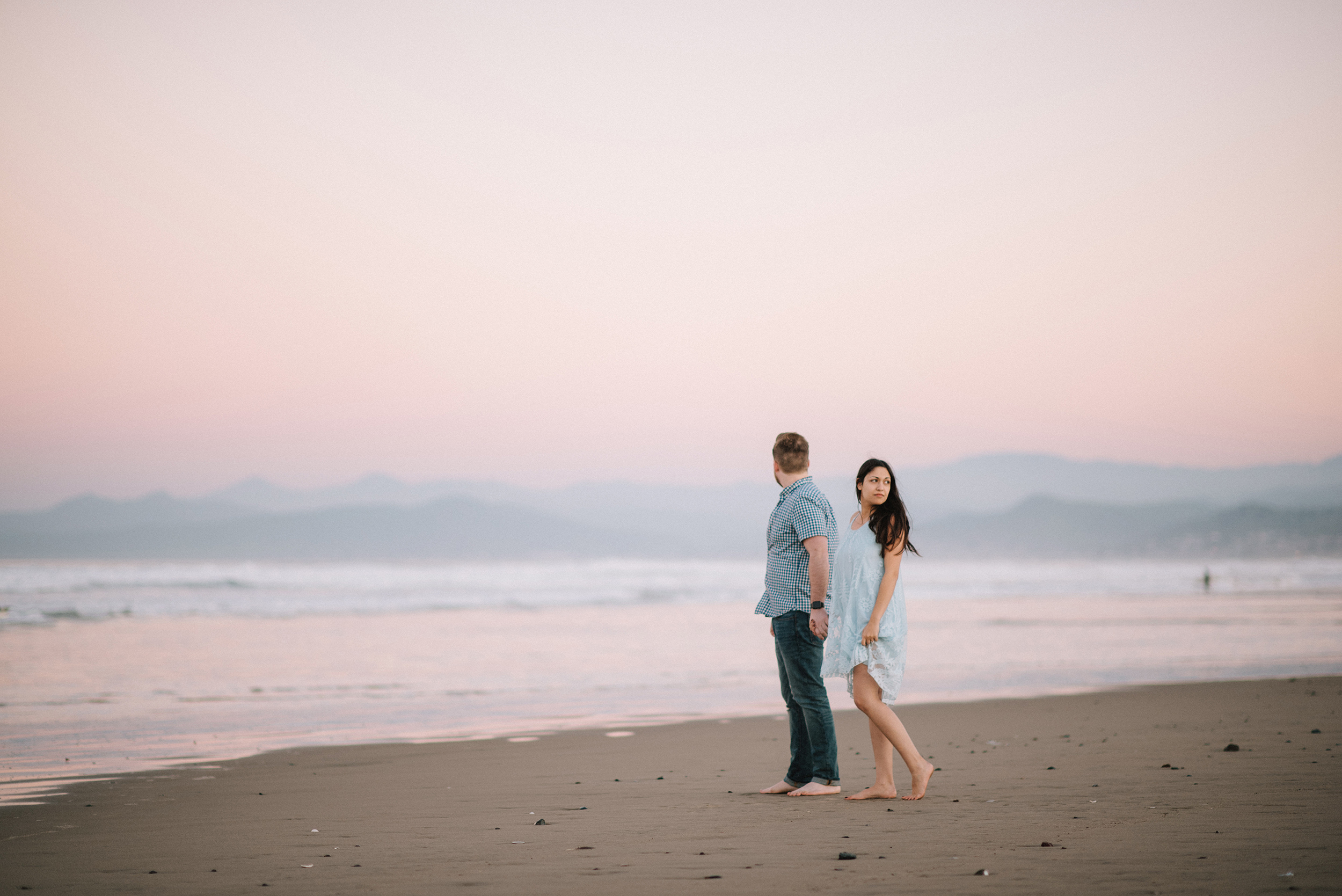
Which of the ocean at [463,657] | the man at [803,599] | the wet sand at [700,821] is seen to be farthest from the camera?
the ocean at [463,657]

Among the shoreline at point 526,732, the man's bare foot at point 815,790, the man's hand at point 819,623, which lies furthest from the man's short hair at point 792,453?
the shoreline at point 526,732

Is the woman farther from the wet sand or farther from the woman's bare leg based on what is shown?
the wet sand

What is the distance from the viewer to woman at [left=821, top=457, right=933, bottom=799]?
5.77 m

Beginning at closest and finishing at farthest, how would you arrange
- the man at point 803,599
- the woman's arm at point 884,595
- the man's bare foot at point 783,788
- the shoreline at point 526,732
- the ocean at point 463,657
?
the woman's arm at point 884,595 < the man at point 803,599 < the man's bare foot at point 783,788 < the shoreline at point 526,732 < the ocean at point 463,657

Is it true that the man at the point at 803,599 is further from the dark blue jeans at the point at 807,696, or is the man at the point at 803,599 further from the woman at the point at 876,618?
the woman at the point at 876,618

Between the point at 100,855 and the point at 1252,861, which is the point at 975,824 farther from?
the point at 100,855

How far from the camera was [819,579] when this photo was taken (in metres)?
5.80

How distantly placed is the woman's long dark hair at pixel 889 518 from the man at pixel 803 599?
9.8 inches

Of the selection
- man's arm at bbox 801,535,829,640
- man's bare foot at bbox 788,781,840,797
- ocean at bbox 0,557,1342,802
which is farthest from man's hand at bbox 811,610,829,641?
ocean at bbox 0,557,1342,802

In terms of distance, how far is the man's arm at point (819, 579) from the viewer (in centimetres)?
578

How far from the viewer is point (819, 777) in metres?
6.00

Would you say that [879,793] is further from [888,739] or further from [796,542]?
[796,542]

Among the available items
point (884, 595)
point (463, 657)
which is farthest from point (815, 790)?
point (463, 657)

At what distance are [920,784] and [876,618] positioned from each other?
3.07ft
